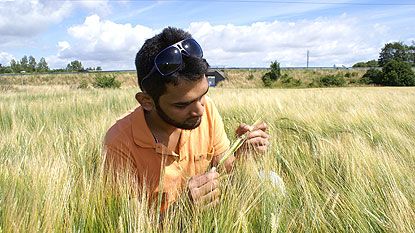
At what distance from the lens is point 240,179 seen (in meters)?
1.55

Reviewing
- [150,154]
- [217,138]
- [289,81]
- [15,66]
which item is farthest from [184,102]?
[15,66]

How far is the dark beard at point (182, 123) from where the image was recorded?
1613mm

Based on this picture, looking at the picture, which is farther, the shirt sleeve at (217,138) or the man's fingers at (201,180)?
the shirt sleeve at (217,138)

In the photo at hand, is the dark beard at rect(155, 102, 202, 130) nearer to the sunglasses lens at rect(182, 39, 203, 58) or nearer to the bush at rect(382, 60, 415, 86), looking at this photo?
the sunglasses lens at rect(182, 39, 203, 58)

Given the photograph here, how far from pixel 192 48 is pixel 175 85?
181 mm

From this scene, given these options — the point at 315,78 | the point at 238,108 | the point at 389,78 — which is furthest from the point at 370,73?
the point at 238,108

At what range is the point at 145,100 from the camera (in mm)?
1722

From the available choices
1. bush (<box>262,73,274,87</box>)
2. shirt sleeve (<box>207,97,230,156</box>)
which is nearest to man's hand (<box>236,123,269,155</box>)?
shirt sleeve (<box>207,97,230,156</box>)

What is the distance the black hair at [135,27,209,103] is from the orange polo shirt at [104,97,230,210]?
0.17m

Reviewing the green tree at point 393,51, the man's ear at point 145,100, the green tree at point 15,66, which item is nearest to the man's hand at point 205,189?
the man's ear at point 145,100

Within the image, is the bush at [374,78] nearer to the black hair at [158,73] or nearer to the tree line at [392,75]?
the tree line at [392,75]

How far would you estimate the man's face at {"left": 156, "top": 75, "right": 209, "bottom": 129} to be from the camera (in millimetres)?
1565

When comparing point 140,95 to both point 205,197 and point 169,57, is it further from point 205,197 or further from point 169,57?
point 205,197

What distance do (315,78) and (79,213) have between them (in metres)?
49.6
